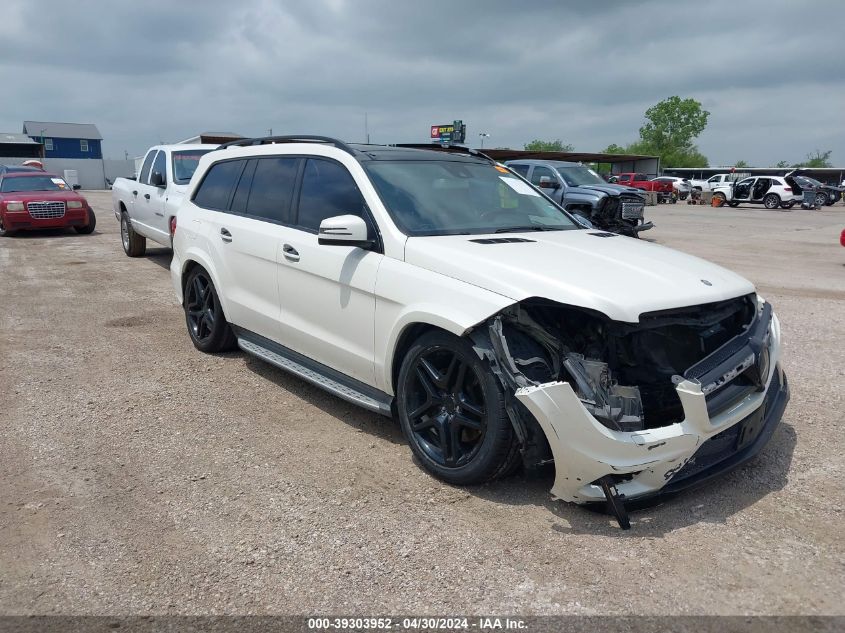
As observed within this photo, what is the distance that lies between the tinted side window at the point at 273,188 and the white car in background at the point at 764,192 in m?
35.0

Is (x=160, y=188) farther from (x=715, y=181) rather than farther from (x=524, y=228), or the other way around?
(x=715, y=181)

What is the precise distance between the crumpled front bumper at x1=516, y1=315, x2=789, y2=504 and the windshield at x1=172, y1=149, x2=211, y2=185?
844 cm

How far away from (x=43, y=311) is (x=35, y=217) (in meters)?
9.02

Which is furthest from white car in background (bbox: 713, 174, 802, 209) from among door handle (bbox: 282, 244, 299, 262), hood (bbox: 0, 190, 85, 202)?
door handle (bbox: 282, 244, 299, 262)

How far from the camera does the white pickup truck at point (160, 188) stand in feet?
33.3

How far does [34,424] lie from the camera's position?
4668 millimetres

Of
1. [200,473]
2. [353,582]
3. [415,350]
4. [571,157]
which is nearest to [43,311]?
[200,473]

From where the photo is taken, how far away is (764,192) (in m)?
35.6

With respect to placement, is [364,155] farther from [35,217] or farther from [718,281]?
[35,217]

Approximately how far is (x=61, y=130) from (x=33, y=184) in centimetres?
7558

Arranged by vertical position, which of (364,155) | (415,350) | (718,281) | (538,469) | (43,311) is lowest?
(43,311)

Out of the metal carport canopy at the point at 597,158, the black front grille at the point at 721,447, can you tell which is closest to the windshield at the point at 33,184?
the black front grille at the point at 721,447

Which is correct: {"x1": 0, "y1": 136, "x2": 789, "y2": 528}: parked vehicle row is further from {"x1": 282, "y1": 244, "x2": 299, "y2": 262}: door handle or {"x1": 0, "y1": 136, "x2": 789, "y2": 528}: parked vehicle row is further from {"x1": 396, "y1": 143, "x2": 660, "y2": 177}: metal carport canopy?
{"x1": 396, "y1": 143, "x2": 660, "y2": 177}: metal carport canopy

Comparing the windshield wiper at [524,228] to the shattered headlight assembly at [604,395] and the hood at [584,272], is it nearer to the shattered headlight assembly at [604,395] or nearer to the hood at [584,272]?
the hood at [584,272]
